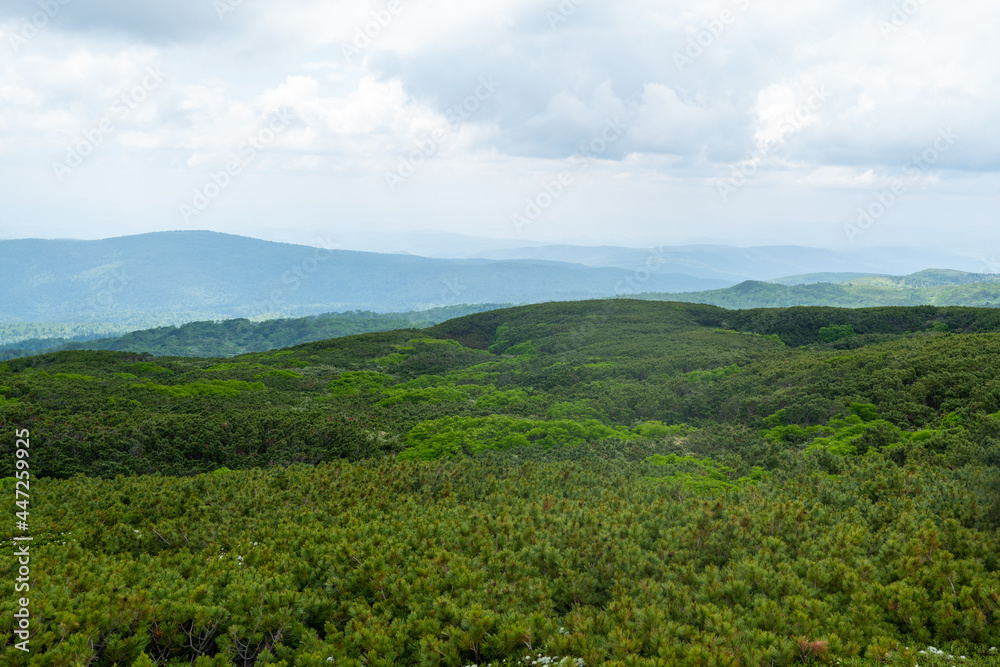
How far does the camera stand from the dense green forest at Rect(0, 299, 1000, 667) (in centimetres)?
761

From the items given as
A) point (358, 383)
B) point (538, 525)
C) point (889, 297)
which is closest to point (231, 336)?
point (358, 383)

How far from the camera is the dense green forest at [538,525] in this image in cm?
761

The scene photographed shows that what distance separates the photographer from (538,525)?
11930 millimetres

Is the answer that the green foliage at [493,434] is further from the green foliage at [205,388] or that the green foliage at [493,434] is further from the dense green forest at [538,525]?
the green foliage at [205,388]

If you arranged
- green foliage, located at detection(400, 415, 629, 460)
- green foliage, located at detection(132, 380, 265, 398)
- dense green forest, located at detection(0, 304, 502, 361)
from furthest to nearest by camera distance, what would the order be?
dense green forest, located at detection(0, 304, 502, 361), green foliage, located at detection(132, 380, 265, 398), green foliage, located at detection(400, 415, 629, 460)

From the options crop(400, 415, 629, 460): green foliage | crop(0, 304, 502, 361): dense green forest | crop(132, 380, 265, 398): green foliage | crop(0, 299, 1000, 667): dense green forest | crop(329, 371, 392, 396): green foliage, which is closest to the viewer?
crop(0, 299, 1000, 667): dense green forest

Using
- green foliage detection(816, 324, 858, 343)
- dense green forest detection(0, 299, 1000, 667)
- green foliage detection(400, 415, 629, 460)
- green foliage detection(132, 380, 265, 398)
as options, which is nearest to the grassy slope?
green foliage detection(816, 324, 858, 343)

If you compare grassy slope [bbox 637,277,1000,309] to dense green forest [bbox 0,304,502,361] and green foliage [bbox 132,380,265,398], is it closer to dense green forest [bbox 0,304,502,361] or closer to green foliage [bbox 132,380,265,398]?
dense green forest [bbox 0,304,502,361]

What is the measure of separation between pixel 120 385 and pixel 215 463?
1731 centimetres

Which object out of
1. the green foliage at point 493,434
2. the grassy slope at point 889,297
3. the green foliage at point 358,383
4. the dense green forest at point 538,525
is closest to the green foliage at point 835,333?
the dense green forest at point 538,525

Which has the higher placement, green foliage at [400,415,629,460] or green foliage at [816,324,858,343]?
green foliage at [816,324,858,343]

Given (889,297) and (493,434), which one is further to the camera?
(889,297)

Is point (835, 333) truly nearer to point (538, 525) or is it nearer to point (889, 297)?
point (538, 525)

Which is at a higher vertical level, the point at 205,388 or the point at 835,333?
the point at 835,333
